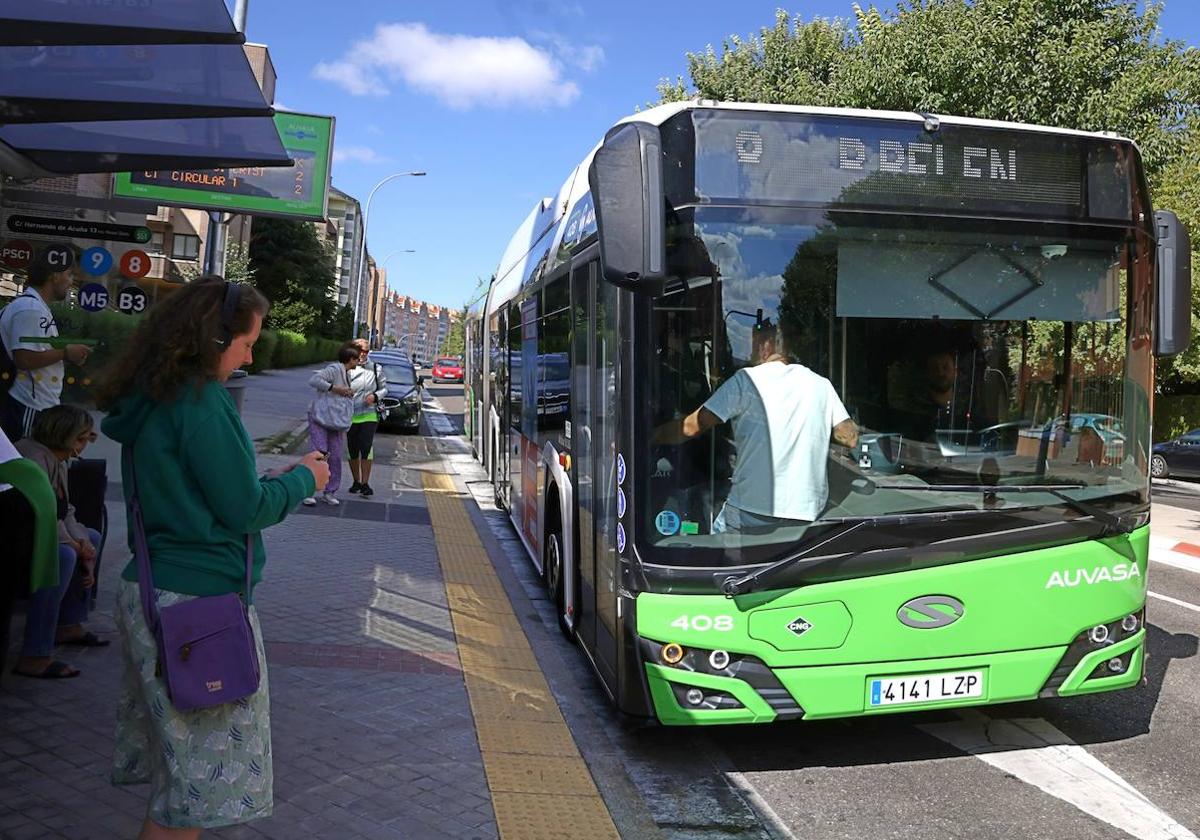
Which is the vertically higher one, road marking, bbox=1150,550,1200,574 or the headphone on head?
the headphone on head

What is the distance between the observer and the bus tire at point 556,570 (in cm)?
675

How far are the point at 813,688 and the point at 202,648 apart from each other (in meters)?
2.57

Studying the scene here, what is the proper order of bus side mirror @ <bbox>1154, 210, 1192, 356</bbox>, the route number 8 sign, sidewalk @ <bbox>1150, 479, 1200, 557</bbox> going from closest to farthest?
bus side mirror @ <bbox>1154, 210, 1192, 356</bbox>, the route number 8 sign, sidewalk @ <bbox>1150, 479, 1200, 557</bbox>

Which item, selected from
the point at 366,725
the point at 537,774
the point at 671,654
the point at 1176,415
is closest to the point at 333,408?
the point at 366,725

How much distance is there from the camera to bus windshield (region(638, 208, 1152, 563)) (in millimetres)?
4395

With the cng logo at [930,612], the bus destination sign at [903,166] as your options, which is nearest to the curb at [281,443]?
the bus destination sign at [903,166]

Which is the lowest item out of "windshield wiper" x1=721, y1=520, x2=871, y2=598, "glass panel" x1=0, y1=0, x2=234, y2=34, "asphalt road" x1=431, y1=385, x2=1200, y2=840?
"asphalt road" x1=431, y1=385, x2=1200, y2=840

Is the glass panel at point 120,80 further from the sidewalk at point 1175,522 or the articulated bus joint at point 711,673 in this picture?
the sidewalk at point 1175,522

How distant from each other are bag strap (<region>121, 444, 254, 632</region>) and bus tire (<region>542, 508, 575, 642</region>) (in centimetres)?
377

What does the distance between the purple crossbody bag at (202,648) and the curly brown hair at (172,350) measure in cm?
44

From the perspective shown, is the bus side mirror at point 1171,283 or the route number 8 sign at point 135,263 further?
the route number 8 sign at point 135,263

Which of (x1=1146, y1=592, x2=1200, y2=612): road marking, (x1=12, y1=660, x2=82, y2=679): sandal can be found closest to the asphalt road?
(x1=12, y1=660, x2=82, y2=679): sandal

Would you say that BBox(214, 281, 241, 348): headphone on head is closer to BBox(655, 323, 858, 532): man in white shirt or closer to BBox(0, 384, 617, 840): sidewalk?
BBox(0, 384, 617, 840): sidewalk

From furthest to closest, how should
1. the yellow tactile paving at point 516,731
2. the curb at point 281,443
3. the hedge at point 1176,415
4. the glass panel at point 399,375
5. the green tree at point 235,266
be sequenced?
the green tree at point 235,266 < the hedge at point 1176,415 < the glass panel at point 399,375 < the curb at point 281,443 < the yellow tactile paving at point 516,731
